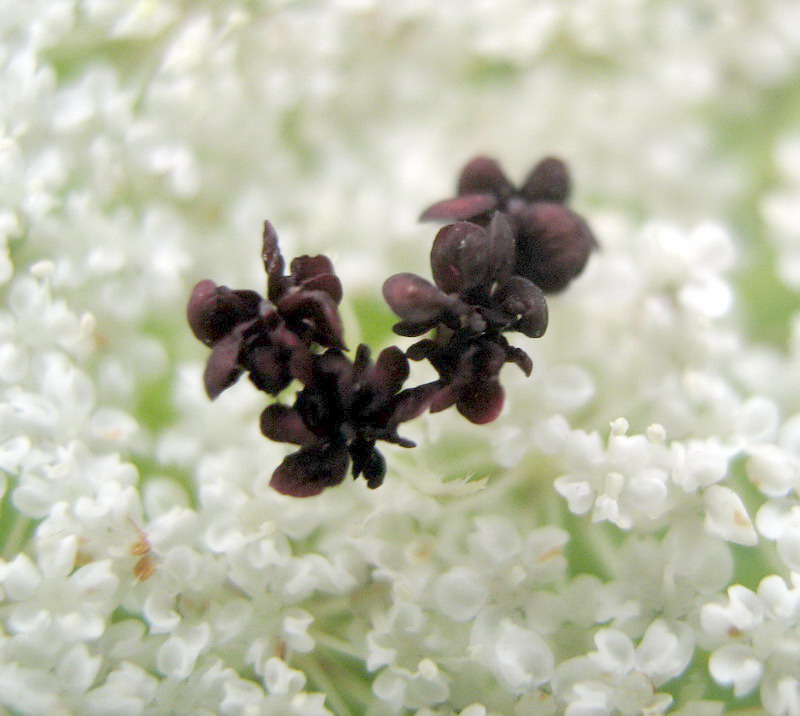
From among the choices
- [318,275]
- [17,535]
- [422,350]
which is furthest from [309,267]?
[17,535]

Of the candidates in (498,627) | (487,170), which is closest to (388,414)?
(498,627)

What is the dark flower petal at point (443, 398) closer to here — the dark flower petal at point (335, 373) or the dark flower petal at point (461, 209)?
the dark flower petal at point (335, 373)

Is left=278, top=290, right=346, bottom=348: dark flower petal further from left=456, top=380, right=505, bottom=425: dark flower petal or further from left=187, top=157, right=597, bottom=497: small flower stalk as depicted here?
left=456, top=380, right=505, bottom=425: dark flower petal

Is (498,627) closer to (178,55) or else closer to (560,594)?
(560,594)

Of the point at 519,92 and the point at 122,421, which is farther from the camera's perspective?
the point at 519,92

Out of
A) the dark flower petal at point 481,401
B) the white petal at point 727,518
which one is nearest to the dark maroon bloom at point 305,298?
the dark flower petal at point 481,401

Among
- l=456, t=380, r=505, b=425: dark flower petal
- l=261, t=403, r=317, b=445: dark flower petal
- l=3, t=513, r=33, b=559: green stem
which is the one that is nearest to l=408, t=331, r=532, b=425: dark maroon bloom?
l=456, t=380, r=505, b=425: dark flower petal
